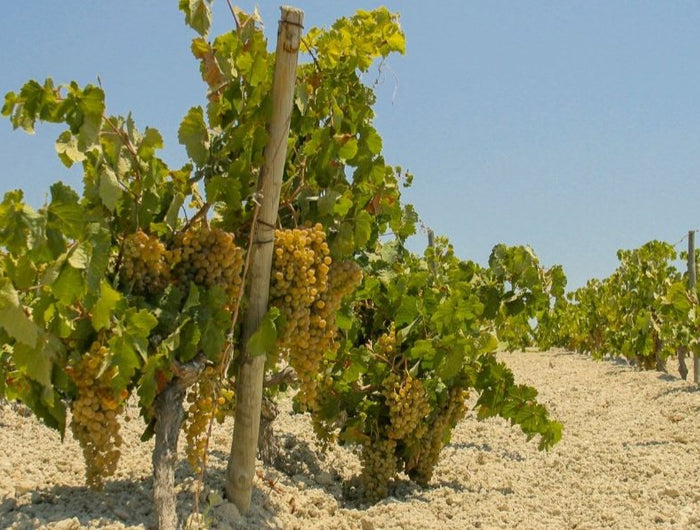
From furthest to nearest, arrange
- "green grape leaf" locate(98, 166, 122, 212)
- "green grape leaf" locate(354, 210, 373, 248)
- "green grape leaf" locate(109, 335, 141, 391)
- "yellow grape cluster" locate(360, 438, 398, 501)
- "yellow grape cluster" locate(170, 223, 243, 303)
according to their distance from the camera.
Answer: "yellow grape cluster" locate(360, 438, 398, 501), "green grape leaf" locate(354, 210, 373, 248), "yellow grape cluster" locate(170, 223, 243, 303), "green grape leaf" locate(98, 166, 122, 212), "green grape leaf" locate(109, 335, 141, 391)

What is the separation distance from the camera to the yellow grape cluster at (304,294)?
12.8 ft

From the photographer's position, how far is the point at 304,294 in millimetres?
3906

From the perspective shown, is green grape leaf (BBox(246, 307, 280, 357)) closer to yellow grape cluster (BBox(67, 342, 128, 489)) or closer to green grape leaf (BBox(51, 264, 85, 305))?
yellow grape cluster (BBox(67, 342, 128, 489))

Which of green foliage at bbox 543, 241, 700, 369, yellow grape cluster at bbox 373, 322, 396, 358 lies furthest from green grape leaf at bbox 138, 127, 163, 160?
green foliage at bbox 543, 241, 700, 369

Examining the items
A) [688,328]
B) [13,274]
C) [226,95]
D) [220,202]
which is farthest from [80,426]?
[688,328]

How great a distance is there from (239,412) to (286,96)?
5.32ft

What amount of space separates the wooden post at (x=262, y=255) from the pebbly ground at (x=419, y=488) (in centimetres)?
23

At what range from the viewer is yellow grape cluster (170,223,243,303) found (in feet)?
11.9

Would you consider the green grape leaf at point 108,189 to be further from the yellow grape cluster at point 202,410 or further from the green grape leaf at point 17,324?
the yellow grape cluster at point 202,410

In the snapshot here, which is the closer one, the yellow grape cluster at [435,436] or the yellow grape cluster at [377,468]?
the yellow grape cluster at [377,468]

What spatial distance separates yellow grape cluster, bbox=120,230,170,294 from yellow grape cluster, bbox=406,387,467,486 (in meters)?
2.60

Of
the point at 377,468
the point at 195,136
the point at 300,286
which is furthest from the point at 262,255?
the point at 377,468

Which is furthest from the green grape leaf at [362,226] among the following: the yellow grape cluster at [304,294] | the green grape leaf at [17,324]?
the green grape leaf at [17,324]

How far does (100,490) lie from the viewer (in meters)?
3.73
